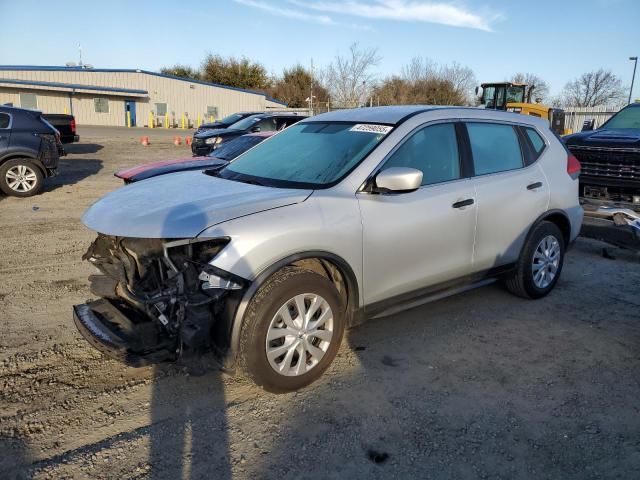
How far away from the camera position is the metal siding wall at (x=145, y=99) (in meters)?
41.1

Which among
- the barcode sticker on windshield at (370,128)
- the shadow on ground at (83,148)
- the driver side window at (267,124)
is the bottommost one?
the barcode sticker on windshield at (370,128)

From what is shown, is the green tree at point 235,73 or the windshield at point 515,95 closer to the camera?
the windshield at point 515,95

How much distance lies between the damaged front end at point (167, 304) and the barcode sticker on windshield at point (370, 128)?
1.56m

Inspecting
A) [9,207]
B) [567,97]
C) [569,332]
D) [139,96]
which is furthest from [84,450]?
[567,97]

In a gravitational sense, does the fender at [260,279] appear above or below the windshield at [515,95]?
below

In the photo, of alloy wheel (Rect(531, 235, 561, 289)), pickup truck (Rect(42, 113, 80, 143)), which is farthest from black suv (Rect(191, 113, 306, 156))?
alloy wheel (Rect(531, 235, 561, 289))

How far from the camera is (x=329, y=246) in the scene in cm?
331

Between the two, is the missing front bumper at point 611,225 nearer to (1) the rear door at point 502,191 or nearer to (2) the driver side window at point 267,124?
(1) the rear door at point 502,191

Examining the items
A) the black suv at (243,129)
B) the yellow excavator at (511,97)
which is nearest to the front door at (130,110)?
the yellow excavator at (511,97)

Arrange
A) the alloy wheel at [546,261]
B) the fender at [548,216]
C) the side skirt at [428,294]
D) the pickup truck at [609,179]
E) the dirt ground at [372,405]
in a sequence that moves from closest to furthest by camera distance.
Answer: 1. the dirt ground at [372,405]
2. the side skirt at [428,294]
3. the fender at [548,216]
4. the alloy wheel at [546,261]
5. the pickup truck at [609,179]

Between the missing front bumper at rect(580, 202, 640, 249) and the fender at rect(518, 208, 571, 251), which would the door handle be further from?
the missing front bumper at rect(580, 202, 640, 249)

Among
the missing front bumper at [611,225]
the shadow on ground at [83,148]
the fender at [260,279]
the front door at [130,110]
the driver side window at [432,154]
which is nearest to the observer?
the fender at [260,279]

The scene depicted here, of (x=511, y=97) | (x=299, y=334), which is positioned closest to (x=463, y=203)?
(x=299, y=334)

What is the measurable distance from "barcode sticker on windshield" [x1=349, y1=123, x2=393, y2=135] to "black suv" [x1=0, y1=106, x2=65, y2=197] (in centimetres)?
877
